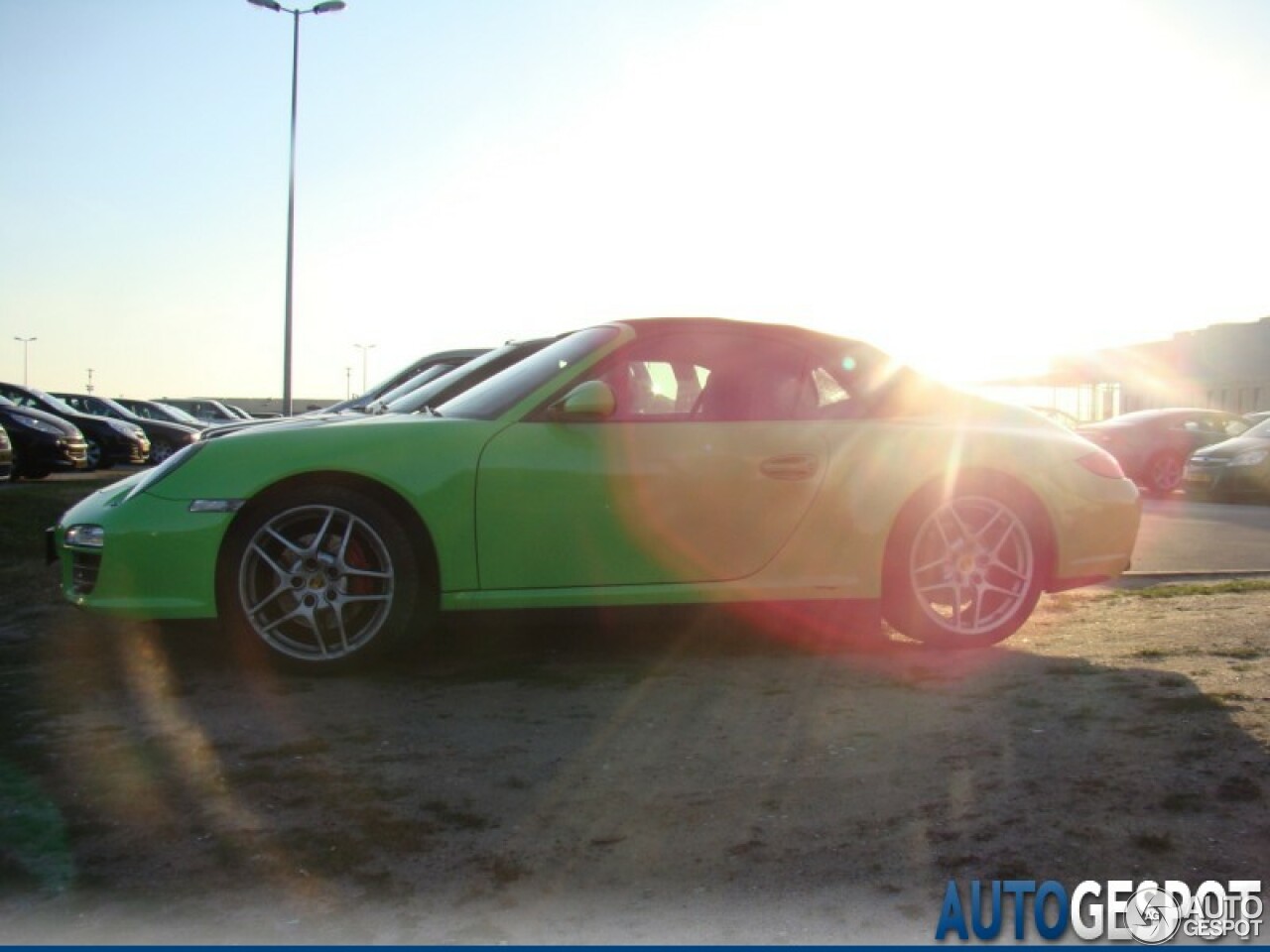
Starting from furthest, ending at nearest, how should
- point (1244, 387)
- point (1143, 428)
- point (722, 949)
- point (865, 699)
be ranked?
point (1244, 387)
point (1143, 428)
point (865, 699)
point (722, 949)

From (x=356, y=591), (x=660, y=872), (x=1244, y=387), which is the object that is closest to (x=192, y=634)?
(x=356, y=591)

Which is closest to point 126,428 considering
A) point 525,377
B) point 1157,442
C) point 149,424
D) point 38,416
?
point 149,424

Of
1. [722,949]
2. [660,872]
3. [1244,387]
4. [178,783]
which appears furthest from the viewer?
[1244,387]

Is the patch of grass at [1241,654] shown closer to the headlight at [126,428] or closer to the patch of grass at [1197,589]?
the patch of grass at [1197,589]

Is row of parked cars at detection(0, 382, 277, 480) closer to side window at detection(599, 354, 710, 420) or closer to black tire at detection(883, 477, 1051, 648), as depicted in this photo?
side window at detection(599, 354, 710, 420)

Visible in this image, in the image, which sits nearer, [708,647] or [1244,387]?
[708,647]

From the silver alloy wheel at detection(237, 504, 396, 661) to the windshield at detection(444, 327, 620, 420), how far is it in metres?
0.68

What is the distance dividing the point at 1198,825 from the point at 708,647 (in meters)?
2.69

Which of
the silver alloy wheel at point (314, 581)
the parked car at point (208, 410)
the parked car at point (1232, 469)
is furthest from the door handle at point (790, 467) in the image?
the parked car at point (208, 410)

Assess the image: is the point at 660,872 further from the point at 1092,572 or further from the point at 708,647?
the point at 1092,572

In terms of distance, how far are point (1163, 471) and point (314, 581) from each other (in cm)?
1606

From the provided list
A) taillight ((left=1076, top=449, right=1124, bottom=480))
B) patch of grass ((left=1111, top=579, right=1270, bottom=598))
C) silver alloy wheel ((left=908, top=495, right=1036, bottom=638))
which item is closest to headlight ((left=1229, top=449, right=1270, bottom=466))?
patch of grass ((left=1111, top=579, right=1270, bottom=598))

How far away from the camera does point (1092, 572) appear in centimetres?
566

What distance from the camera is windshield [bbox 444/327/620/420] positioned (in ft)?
17.4
